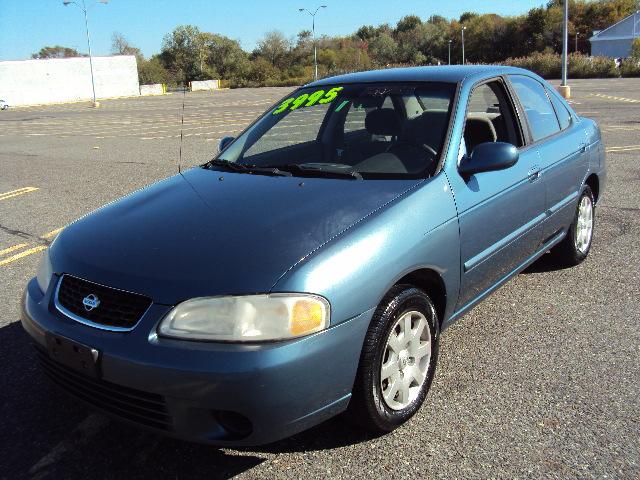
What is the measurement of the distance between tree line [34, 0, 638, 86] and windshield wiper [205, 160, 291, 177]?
226 feet

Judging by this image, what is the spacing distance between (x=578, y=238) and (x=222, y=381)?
142 inches

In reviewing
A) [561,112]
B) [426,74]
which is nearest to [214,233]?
[426,74]

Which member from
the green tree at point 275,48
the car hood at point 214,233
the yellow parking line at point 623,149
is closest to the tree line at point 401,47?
the green tree at point 275,48

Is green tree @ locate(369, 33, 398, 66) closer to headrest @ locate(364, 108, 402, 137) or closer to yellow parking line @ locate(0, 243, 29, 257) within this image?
yellow parking line @ locate(0, 243, 29, 257)

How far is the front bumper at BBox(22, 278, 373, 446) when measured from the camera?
2.11 metres

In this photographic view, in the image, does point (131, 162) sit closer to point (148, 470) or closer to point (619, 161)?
point (619, 161)

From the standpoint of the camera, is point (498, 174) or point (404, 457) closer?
point (404, 457)

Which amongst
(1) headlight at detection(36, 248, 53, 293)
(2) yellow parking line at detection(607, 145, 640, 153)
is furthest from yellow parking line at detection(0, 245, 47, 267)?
(2) yellow parking line at detection(607, 145, 640, 153)

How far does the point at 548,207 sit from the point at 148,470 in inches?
115

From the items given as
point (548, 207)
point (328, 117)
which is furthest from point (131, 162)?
point (548, 207)

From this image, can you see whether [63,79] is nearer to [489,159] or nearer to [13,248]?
[13,248]

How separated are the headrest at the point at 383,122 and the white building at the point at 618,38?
2948 inches

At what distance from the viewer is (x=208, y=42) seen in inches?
3573

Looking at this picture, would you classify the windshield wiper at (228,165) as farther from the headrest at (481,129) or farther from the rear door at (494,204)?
the headrest at (481,129)
